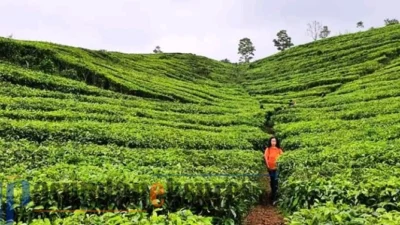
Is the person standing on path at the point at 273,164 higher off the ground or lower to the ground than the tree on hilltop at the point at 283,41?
lower

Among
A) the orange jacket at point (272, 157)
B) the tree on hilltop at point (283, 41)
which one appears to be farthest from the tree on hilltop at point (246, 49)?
the orange jacket at point (272, 157)

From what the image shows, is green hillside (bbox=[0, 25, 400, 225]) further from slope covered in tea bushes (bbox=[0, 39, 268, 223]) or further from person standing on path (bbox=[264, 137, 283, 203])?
person standing on path (bbox=[264, 137, 283, 203])

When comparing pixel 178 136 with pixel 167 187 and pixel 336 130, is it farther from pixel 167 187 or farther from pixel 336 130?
pixel 167 187

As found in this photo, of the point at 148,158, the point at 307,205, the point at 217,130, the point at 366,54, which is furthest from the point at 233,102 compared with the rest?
the point at 307,205

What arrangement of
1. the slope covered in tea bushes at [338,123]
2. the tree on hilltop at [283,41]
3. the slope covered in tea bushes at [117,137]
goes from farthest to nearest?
the tree on hilltop at [283,41]
the slope covered in tea bushes at [117,137]
the slope covered in tea bushes at [338,123]

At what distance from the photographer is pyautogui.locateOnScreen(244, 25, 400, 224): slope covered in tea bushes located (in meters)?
11.0

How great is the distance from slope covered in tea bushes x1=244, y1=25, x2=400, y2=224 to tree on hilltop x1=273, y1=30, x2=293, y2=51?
44.8 meters

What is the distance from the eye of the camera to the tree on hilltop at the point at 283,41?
11756cm

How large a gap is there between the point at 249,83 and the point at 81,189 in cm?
4942

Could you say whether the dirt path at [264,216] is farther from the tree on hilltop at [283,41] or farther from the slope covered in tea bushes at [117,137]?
the tree on hilltop at [283,41]

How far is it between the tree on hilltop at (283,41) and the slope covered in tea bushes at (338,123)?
4479 centimetres

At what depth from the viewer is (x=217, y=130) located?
28.2 m

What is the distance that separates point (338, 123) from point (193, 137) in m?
9.06

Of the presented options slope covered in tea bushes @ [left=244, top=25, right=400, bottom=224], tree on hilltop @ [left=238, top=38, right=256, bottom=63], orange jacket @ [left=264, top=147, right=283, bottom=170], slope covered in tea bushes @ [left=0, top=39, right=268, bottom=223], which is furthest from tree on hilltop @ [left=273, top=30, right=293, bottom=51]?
orange jacket @ [left=264, top=147, right=283, bottom=170]
